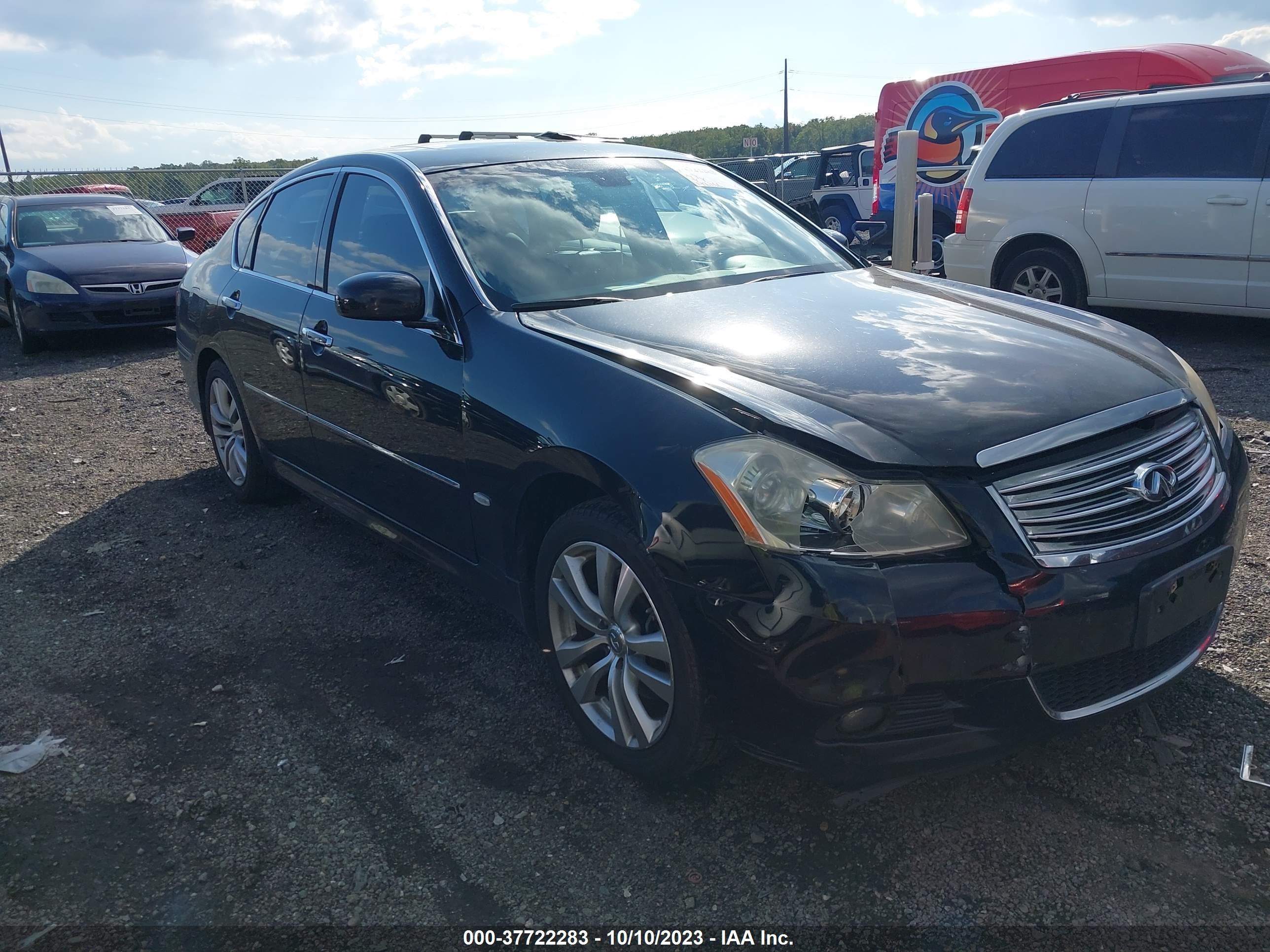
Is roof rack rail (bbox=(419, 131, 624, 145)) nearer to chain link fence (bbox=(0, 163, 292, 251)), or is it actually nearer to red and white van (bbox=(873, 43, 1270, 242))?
red and white van (bbox=(873, 43, 1270, 242))

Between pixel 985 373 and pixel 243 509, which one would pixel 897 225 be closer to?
pixel 243 509

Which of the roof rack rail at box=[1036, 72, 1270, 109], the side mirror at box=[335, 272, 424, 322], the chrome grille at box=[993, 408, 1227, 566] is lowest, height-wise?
the chrome grille at box=[993, 408, 1227, 566]

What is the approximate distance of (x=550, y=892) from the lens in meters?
2.46

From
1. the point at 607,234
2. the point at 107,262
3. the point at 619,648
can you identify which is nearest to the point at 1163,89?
the point at 607,234

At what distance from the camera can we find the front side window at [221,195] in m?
21.5

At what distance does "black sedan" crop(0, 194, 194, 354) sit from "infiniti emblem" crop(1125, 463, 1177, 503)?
9.57 meters

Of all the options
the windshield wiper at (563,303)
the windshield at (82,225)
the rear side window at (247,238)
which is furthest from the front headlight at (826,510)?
the windshield at (82,225)

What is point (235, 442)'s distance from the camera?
5402mm

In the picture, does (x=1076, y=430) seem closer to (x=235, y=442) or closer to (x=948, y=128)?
(x=235, y=442)

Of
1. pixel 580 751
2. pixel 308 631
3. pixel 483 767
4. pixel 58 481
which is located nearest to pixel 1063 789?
pixel 580 751

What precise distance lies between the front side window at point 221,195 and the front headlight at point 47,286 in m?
11.8

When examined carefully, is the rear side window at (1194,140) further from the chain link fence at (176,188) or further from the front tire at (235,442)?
the chain link fence at (176,188)

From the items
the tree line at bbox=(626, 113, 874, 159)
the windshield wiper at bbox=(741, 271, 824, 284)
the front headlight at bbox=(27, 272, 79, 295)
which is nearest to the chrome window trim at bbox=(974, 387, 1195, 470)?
the windshield wiper at bbox=(741, 271, 824, 284)

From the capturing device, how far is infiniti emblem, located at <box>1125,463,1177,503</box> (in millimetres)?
2502
